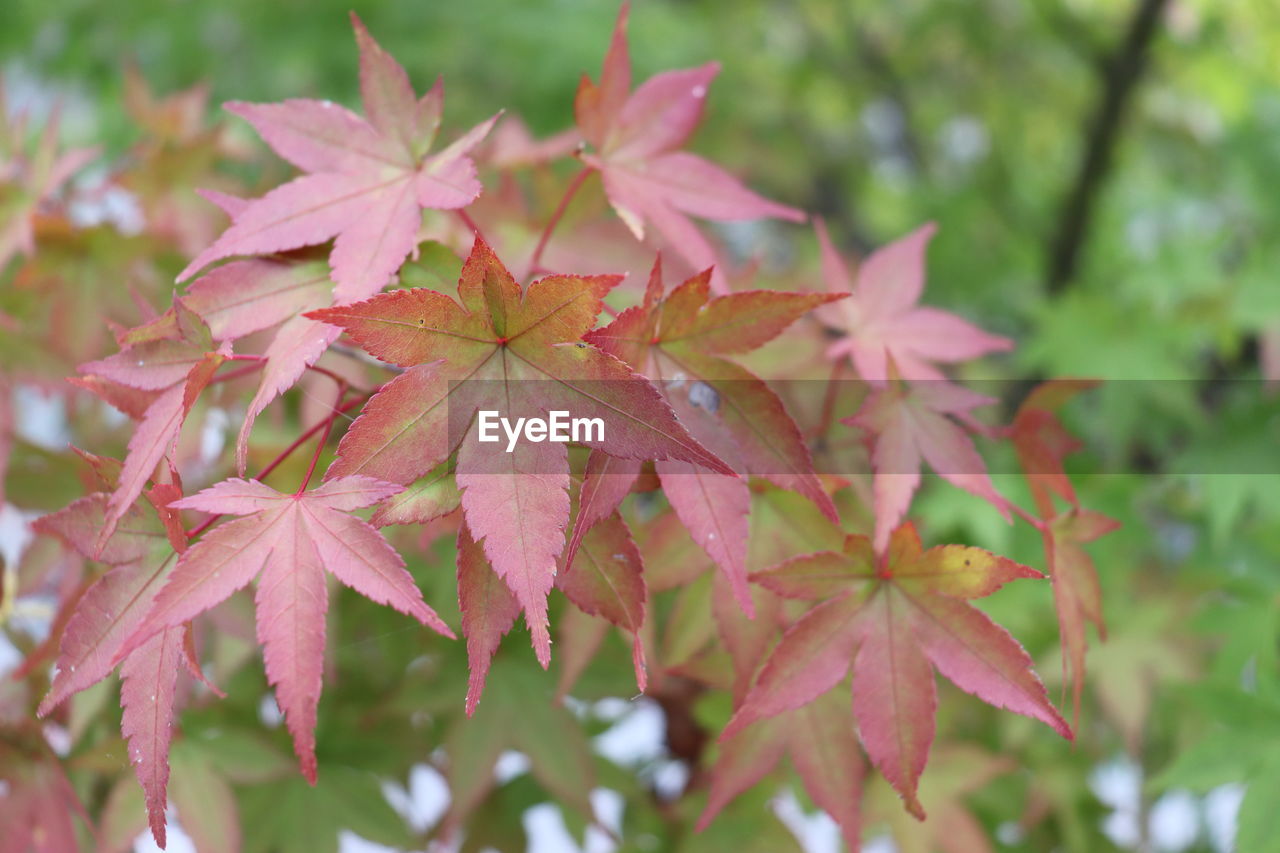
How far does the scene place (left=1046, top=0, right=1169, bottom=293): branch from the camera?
5.08ft

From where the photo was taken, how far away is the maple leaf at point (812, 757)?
0.69m

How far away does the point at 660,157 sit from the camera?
73 cm

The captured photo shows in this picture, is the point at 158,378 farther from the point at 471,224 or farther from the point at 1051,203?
the point at 1051,203

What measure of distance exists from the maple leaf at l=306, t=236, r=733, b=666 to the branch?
4.33 ft

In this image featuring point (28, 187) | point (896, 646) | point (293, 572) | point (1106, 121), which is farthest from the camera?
point (1106, 121)

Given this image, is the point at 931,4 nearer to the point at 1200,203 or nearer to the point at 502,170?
the point at 1200,203

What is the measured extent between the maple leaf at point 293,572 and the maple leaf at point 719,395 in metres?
0.14

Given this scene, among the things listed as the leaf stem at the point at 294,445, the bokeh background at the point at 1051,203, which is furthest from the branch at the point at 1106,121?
the leaf stem at the point at 294,445

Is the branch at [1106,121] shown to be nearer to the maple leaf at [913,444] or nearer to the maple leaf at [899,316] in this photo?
the maple leaf at [899,316]

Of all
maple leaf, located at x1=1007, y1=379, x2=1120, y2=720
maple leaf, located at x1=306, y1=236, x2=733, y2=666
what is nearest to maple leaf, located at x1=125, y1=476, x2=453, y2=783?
maple leaf, located at x1=306, y1=236, x2=733, y2=666

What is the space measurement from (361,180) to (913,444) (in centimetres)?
38

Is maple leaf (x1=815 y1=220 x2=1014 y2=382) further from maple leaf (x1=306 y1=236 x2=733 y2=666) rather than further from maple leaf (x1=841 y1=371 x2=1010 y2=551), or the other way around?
maple leaf (x1=306 y1=236 x2=733 y2=666)

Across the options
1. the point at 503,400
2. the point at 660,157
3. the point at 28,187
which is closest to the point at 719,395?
the point at 503,400

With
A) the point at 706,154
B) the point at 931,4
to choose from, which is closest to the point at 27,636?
the point at 706,154
